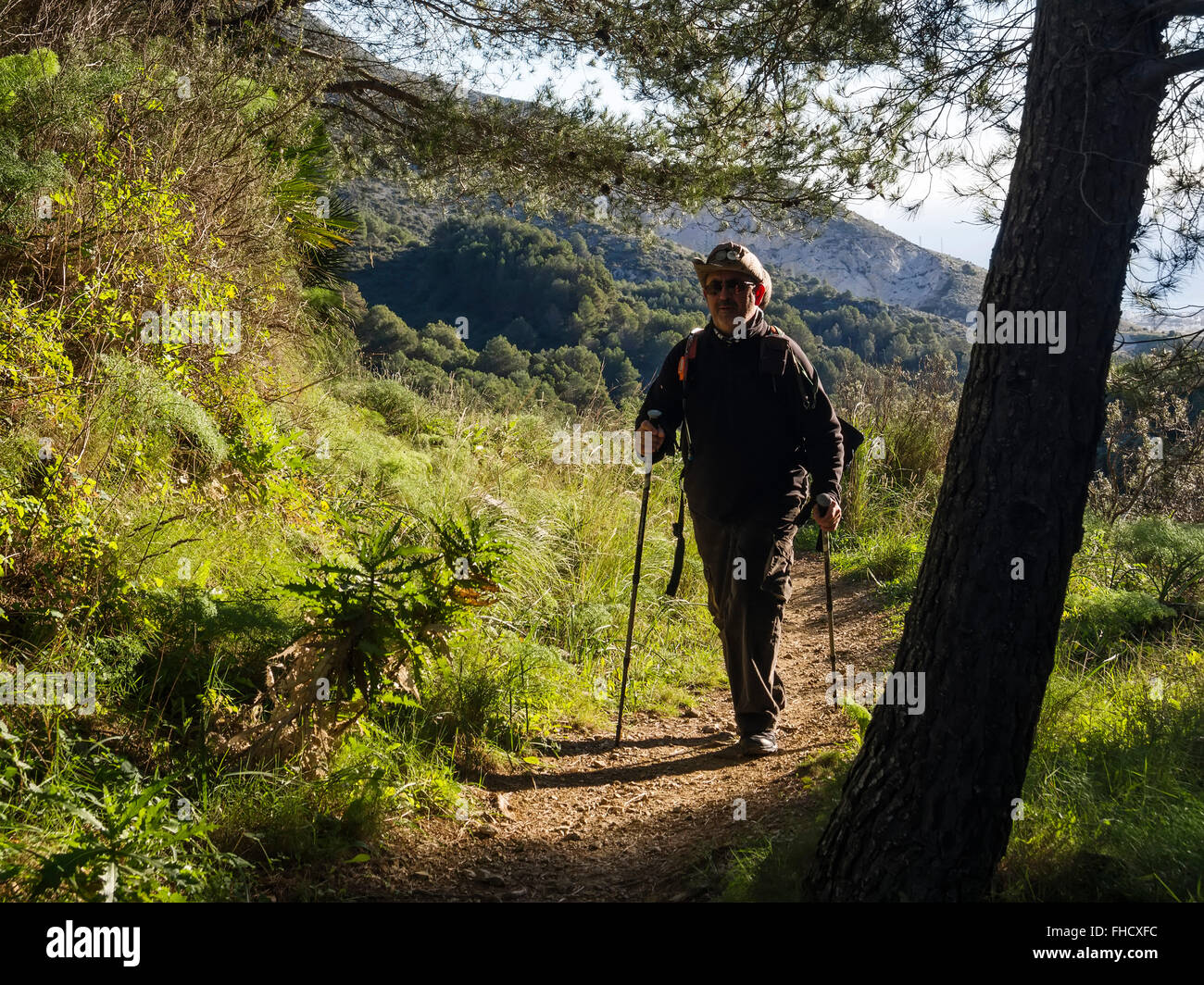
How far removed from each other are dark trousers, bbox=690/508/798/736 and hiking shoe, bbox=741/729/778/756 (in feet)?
0.10

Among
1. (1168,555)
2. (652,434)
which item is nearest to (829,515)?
(652,434)

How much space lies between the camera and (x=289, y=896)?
265cm

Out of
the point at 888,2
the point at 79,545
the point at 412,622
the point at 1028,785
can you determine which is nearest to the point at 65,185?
the point at 79,545

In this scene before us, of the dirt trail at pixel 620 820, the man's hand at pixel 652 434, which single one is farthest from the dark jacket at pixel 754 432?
the dirt trail at pixel 620 820

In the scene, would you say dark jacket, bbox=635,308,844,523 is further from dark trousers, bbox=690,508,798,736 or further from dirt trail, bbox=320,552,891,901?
dirt trail, bbox=320,552,891,901

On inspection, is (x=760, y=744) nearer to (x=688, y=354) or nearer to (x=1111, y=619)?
(x=688, y=354)

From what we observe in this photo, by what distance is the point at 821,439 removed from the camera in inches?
166

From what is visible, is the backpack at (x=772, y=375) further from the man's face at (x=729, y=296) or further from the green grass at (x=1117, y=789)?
the green grass at (x=1117, y=789)

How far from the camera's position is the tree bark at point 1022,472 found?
2.17 meters

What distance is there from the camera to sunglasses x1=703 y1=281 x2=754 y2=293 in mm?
4152

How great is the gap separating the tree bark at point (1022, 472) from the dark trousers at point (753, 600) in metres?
1.68

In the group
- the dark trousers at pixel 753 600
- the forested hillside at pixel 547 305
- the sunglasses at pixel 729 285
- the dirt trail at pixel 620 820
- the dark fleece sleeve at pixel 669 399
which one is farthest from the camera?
the forested hillside at pixel 547 305

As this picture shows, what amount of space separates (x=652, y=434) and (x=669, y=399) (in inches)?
11.2

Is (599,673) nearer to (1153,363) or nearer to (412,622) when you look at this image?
(412,622)
